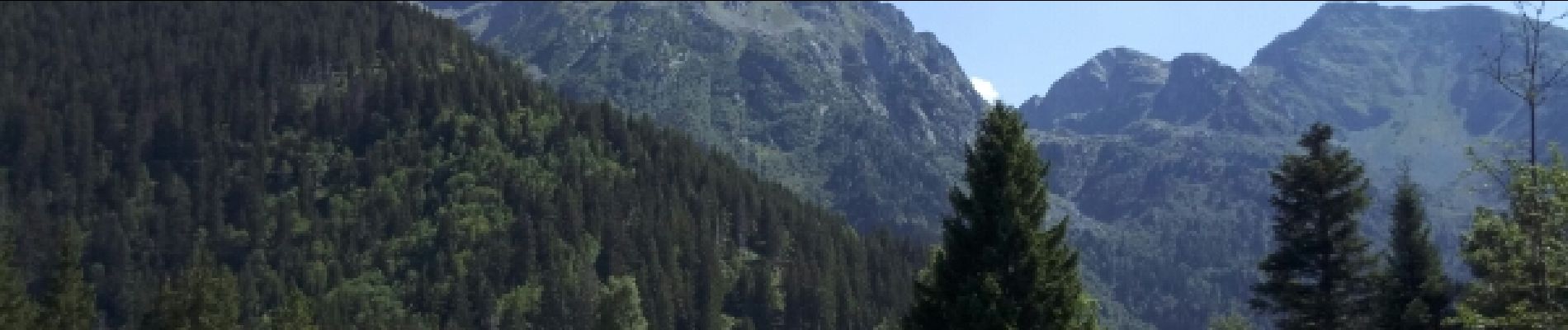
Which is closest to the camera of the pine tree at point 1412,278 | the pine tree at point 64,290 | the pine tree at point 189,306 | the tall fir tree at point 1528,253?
the tall fir tree at point 1528,253

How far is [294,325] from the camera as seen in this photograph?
3322 inches

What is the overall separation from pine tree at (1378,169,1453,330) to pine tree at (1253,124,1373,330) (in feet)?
6.14

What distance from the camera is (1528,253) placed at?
22.4 meters

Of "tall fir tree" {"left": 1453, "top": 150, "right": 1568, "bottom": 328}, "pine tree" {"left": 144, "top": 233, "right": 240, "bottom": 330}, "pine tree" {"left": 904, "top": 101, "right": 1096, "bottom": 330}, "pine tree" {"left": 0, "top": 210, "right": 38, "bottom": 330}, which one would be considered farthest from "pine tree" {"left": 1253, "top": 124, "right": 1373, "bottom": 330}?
"pine tree" {"left": 0, "top": 210, "right": 38, "bottom": 330}

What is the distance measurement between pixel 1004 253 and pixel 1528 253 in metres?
11.9

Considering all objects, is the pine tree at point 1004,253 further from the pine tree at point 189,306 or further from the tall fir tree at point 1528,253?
the pine tree at point 189,306

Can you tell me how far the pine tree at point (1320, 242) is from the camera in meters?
41.3

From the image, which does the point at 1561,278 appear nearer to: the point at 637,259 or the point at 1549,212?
the point at 1549,212

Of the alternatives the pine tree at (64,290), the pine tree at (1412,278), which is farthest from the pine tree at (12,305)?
the pine tree at (1412,278)

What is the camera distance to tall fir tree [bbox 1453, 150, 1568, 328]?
2197 centimetres

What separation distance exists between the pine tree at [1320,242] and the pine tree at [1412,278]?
1.87 m

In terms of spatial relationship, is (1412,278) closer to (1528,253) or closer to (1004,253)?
(1004,253)

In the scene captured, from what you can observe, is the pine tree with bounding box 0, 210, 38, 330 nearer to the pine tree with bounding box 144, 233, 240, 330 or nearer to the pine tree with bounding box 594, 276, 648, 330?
the pine tree with bounding box 144, 233, 240, 330

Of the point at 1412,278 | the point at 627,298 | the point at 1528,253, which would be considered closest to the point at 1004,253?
the point at 1528,253
